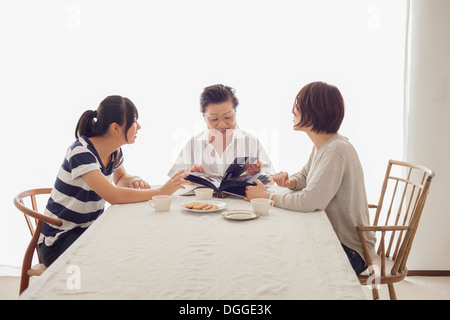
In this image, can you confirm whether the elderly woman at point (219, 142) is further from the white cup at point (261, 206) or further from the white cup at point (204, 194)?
the white cup at point (261, 206)

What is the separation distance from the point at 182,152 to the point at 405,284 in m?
1.61

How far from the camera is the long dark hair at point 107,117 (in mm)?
1625

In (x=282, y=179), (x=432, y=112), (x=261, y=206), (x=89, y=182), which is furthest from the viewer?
(x=432, y=112)

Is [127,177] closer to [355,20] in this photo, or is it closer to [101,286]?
[101,286]

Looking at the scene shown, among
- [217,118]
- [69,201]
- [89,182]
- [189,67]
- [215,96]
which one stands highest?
[189,67]

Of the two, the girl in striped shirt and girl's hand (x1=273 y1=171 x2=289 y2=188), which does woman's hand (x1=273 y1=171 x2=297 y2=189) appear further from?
the girl in striped shirt

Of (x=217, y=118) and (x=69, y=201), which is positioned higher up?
(x=217, y=118)

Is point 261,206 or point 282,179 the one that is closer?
point 261,206

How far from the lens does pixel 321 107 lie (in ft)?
4.97

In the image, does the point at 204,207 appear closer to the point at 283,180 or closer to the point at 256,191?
the point at 256,191

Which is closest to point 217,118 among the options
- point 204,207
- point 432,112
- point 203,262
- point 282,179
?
point 282,179

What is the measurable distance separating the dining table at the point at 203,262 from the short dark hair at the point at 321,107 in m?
0.39

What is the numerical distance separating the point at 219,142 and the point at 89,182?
35.6 inches

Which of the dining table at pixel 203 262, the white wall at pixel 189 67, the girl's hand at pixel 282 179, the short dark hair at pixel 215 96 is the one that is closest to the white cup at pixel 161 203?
the dining table at pixel 203 262
